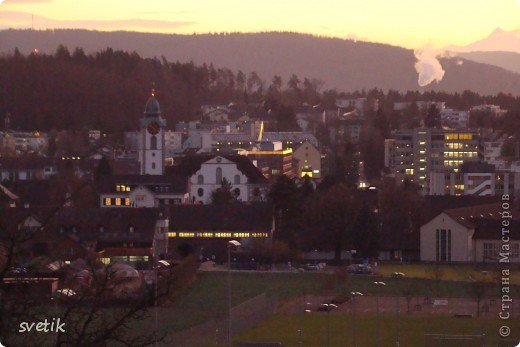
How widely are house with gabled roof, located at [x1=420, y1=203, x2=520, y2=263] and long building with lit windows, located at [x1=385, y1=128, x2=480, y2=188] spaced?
1166 centimetres

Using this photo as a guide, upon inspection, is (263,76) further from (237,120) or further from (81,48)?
(237,120)

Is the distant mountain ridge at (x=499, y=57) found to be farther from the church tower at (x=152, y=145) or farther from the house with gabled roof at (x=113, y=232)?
the house with gabled roof at (x=113, y=232)

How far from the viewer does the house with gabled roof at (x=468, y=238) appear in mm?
13172

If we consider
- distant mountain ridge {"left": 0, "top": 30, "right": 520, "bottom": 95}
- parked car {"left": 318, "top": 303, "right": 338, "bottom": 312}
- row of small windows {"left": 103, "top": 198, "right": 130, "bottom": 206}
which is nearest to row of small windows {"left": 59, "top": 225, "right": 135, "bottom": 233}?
row of small windows {"left": 103, "top": 198, "right": 130, "bottom": 206}

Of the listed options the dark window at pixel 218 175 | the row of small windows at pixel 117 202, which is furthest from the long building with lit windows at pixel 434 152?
the row of small windows at pixel 117 202

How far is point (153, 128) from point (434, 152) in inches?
247

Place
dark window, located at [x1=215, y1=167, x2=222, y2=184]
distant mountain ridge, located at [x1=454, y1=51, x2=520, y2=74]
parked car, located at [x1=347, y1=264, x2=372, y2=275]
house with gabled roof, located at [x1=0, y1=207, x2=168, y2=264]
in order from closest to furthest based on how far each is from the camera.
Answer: parked car, located at [x1=347, y1=264, x2=372, y2=275], house with gabled roof, located at [x1=0, y1=207, x2=168, y2=264], dark window, located at [x1=215, y1=167, x2=222, y2=184], distant mountain ridge, located at [x1=454, y1=51, x2=520, y2=74]

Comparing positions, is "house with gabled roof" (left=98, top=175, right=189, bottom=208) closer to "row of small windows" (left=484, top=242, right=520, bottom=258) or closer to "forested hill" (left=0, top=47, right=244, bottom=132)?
"row of small windows" (left=484, top=242, right=520, bottom=258)

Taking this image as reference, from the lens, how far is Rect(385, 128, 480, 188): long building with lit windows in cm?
2612

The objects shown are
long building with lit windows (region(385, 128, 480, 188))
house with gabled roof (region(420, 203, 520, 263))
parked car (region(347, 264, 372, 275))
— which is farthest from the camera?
long building with lit windows (region(385, 128, 480, 188))

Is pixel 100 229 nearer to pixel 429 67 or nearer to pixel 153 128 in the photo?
pixel 153 128

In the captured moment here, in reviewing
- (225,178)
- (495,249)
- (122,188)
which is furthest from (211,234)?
(225,178)

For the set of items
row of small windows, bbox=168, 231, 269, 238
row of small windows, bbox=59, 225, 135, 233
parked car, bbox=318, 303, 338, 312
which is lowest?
row of small windows, bbox=168, 231, 269, 238

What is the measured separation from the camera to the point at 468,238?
13281 millimetres
